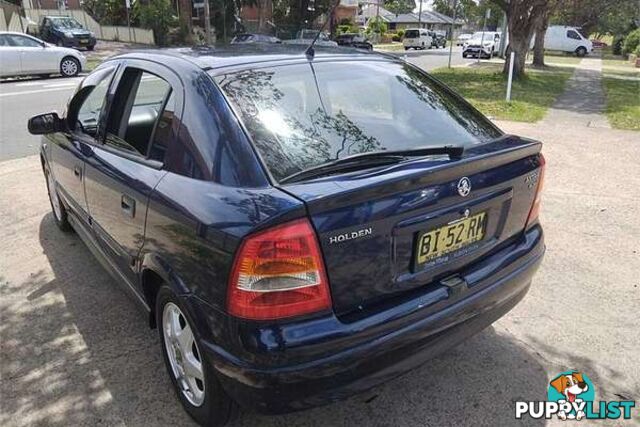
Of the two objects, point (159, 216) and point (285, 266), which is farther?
point (159, 216)

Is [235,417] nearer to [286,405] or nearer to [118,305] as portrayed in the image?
[286,405]

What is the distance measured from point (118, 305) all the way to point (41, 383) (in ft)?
2.62

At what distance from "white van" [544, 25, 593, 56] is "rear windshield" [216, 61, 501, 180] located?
1680 inches

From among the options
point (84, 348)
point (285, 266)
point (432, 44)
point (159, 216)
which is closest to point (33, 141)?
point (84, 348)

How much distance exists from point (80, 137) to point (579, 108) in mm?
11847

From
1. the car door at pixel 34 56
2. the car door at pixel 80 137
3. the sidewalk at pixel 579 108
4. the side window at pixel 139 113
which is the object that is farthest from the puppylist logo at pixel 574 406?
the car door at pixel 34 56

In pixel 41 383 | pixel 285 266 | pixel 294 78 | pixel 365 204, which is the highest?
pixel 294 78

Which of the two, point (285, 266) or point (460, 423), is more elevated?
point (285, 266)

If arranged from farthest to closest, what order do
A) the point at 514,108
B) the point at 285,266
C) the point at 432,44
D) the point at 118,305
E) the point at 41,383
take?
the point at 432,44, the point at 514,108, the point at 118,305, the point at 41,383, the point at 285,266

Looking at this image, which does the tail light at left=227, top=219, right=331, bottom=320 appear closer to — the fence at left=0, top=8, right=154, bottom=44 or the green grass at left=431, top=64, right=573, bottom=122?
the green grass at left=431, top=64, right=573, bottom=122

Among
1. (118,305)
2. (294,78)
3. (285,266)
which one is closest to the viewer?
(285,266)

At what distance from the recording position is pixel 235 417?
7.89 ft

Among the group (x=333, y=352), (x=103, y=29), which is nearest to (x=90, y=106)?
(x=333, y=352)

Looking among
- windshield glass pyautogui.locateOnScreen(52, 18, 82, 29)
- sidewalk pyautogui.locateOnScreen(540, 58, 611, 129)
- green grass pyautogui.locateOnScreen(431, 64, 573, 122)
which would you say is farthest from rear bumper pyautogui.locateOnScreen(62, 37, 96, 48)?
sidewalk pyautogui.locateOnScreen(540, 58, 611, 129)
